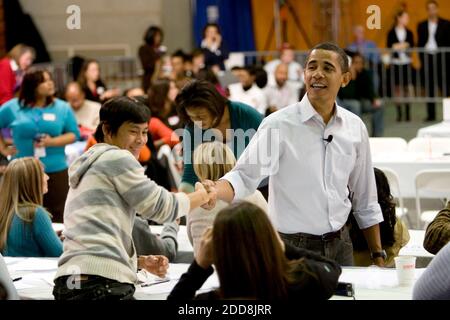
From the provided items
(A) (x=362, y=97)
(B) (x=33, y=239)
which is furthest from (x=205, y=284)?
(A) (x=362, y=97)

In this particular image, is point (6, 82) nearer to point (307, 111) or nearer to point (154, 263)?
point (154, 263)

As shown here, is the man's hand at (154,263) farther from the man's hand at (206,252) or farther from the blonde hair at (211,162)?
the man's hand at (206,252)

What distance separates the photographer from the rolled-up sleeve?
3.94m

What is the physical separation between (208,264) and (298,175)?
872mm

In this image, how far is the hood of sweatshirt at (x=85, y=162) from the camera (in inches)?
133

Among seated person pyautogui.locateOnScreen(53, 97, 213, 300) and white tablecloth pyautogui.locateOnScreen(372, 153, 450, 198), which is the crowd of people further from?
white tablecloth pyautogui.locateOnScreen(372, 153, 450, 198)

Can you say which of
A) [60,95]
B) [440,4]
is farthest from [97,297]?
[440,4]

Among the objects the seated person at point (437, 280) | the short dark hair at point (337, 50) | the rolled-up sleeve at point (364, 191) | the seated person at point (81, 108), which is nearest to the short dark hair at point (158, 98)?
the seated person at point (81, 108)

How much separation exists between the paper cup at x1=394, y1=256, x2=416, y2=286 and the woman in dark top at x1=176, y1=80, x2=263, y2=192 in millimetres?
1272

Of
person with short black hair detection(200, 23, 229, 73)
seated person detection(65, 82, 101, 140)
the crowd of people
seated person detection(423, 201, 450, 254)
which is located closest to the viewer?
the crowd of people

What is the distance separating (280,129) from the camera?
383cm

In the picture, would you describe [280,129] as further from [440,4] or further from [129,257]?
[440,4]

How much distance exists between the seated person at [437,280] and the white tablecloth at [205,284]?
71 centimetres

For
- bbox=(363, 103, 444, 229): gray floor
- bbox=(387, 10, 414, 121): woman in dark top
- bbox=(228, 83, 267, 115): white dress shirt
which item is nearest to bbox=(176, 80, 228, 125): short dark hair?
bbox=(228, 83, 267, 115): white dress shirt
